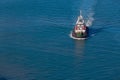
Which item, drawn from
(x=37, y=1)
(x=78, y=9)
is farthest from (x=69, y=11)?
(x=37, y=1)

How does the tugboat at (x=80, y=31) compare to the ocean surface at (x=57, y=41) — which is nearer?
the ocean surface at (x=57, y=41)

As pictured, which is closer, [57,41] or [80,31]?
[57,41]

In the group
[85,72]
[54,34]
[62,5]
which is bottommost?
[85,72]

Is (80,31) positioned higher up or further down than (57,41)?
higher up

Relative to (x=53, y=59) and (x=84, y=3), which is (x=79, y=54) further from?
(x=84, y=3)

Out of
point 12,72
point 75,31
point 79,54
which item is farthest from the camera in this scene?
point 75,31

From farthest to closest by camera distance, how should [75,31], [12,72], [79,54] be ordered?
1. [75,31]
2. [79,54]
3. [12,72]

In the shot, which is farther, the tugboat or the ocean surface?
the tugboat

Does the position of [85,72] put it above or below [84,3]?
below
